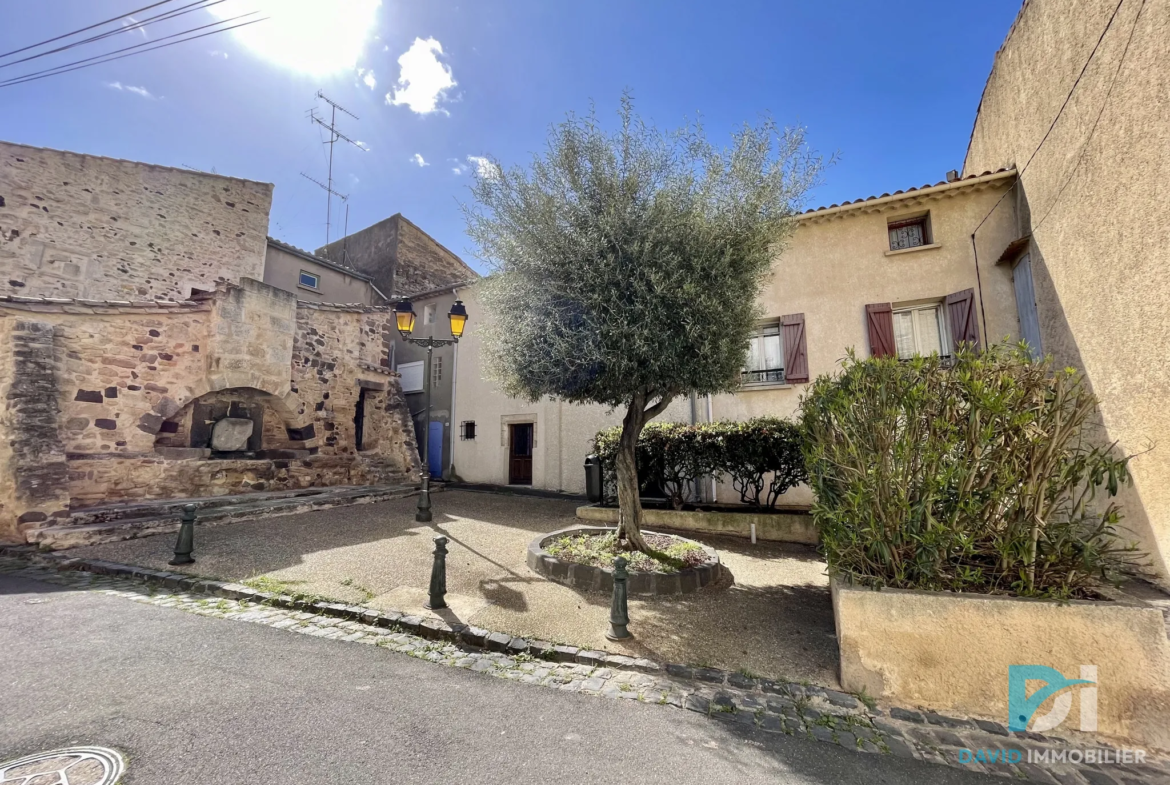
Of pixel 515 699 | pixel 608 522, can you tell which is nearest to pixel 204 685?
pixel 515 699

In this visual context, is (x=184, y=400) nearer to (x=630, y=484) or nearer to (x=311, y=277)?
(x=311, y=277)

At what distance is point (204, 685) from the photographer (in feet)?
9.49

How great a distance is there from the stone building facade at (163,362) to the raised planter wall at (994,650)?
31.7 ft

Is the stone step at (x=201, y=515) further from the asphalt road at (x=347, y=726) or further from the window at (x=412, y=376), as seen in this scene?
the window at (x=412, y=376)

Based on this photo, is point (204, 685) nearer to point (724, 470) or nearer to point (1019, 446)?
point (1019, 446)

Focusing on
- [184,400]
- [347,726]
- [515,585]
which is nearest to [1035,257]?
[515,585]

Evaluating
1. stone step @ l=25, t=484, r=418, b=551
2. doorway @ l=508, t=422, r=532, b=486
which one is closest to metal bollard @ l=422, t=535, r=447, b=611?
stone step @ l=25, t=484, r=418, b=551

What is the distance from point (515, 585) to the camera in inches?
198

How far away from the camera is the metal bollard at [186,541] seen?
5414 millimetres

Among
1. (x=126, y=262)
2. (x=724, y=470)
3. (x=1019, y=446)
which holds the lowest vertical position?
(x=724, y=470)

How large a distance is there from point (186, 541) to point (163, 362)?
487 cm

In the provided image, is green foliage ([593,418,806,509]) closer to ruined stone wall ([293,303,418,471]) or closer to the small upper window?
the small upper window

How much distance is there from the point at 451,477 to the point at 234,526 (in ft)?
25.2

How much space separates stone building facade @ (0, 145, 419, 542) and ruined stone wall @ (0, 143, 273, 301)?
3 cm
